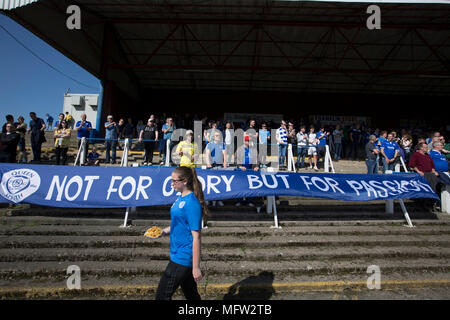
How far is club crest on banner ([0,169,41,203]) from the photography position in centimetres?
486

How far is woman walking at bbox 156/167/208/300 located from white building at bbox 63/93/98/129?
26804 millimetres

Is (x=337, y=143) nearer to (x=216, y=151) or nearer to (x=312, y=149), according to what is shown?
(x=312, y=149)

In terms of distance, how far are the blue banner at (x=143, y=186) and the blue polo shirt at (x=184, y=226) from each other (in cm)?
270

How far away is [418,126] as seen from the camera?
2033cm

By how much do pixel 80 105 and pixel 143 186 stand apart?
2511 cm

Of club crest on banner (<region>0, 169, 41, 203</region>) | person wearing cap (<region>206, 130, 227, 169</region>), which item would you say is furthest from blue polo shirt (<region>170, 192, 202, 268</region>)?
club crest on banner (<region>0, 169, 41, 203</region>)

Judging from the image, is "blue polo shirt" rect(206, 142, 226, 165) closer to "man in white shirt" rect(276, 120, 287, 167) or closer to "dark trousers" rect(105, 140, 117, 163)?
"man in white shirt" rect(276, 120, 287, 167)

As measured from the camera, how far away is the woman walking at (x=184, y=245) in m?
2.02

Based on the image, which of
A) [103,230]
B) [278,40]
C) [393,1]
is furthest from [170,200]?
[278,40]

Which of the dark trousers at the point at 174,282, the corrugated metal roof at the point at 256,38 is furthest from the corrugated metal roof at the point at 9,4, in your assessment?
the dark trousers at the point at 174,282

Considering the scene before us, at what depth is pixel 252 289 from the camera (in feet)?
11.2
